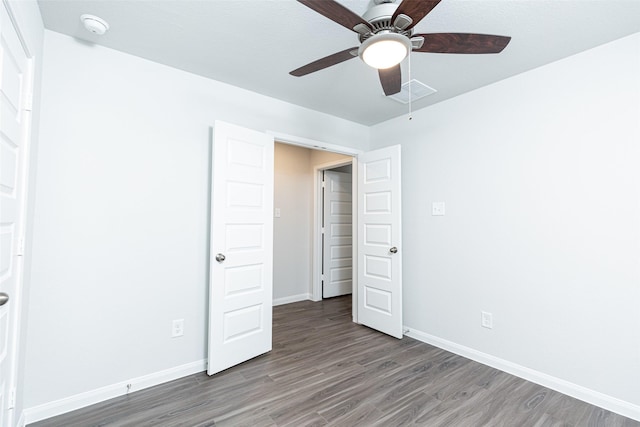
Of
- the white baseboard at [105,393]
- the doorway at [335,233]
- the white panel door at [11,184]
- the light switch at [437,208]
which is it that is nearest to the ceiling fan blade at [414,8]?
the white panel door at [11,184]

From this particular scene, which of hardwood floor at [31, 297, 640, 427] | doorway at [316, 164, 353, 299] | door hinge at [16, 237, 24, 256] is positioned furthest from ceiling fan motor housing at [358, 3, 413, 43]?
doorway at [316, 164, 353, 299]

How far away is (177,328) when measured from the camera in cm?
241

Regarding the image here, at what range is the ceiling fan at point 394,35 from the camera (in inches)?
51.5

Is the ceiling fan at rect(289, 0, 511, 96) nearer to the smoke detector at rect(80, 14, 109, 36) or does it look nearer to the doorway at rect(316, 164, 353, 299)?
the smoke detector at rect(80, 14, 109, 36)

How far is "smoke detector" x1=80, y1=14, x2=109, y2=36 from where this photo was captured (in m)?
1.85

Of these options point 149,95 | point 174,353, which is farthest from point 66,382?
point 149,95

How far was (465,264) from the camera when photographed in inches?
113

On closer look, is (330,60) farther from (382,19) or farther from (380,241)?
(380,241)

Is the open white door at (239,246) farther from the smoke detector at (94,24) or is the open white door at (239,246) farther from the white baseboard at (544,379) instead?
the white baseboard at (544,379)

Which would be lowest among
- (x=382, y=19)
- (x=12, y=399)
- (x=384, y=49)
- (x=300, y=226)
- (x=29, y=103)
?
(x=12, y=399)

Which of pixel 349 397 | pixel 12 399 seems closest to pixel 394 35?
pixel 349 397

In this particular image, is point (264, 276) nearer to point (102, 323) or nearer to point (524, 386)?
point (102, 323)

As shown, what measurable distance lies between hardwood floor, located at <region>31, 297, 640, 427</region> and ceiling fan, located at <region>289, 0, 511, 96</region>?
84.2 inches

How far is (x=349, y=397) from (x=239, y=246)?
1472 millimetres
